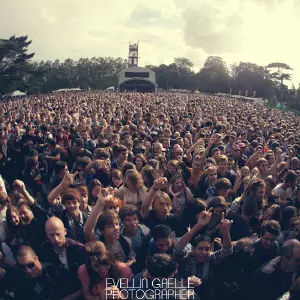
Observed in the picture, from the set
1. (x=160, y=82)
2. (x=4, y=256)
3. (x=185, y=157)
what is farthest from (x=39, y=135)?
(x=160, y=82)

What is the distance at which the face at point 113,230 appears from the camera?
3605mm

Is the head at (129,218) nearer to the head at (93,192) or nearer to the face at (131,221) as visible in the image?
the face at (131,221)

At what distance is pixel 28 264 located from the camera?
3.15 metres

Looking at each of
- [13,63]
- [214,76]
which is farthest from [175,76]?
[13,63]

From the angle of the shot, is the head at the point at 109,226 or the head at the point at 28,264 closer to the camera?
the head at the point at 28,264

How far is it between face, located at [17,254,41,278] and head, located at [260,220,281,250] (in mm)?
2298

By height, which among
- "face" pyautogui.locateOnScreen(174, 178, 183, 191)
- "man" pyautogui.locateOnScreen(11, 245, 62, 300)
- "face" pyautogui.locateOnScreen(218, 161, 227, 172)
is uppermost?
"face" pyautogui.locateOnScreen(218, 161, 227, 172)

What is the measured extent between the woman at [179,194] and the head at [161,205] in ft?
1.31

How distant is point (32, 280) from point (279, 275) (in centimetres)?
232

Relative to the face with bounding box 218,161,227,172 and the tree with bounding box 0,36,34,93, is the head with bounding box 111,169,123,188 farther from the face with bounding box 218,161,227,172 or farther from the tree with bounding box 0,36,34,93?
the tree with bounding box 0,36,34,93

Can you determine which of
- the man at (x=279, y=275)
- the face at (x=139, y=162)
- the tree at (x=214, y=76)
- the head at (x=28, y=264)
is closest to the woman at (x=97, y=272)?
the head at (x=28, y=264)

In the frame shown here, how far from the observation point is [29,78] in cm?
5553

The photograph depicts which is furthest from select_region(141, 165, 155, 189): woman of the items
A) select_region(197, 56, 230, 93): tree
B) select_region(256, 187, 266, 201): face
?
select_region(197, 56, 230, 93): tree

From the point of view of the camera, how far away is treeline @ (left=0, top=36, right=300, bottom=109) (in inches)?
2163
